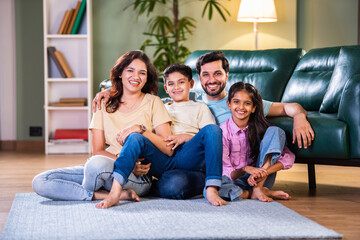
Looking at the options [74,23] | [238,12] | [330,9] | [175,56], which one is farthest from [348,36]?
[74,23]

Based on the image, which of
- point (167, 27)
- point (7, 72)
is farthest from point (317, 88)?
point (7, 72)

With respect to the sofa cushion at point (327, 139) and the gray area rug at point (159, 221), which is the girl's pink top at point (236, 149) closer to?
the sofa cushion at point (327, 139)

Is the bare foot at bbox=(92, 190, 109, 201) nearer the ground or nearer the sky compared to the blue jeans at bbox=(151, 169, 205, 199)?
nearer the ground

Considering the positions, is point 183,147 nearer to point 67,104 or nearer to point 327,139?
point 327,139

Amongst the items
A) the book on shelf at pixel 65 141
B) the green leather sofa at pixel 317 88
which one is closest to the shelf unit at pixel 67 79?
the book on shelf at pixel 65 141

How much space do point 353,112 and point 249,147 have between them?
550mm

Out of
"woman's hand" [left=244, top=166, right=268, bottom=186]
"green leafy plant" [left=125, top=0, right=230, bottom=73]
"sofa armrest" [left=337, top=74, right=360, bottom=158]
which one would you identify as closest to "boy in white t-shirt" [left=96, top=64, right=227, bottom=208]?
"woman's hand" [left=244, top=166, right=268, bottom=186]

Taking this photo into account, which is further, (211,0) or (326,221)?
(211,0)

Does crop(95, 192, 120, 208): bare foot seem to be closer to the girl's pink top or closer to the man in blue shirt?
the man in blue shirt

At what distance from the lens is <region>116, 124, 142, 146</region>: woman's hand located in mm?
2550

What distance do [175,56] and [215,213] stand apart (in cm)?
288

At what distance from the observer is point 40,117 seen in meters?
5.32

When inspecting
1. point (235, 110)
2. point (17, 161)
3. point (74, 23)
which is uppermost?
point (74, 23)

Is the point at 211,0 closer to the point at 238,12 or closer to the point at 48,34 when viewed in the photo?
the point at 238,12
